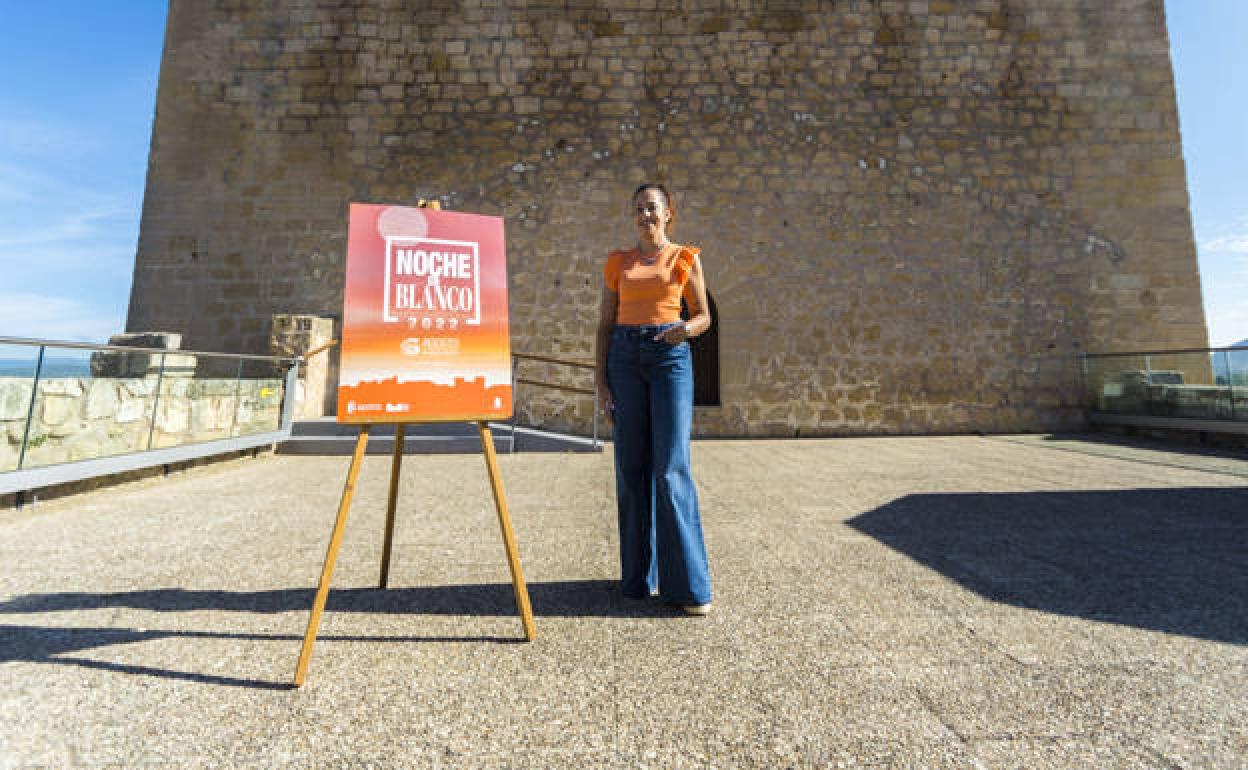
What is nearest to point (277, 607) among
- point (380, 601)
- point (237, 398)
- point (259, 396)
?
point (380, 601)

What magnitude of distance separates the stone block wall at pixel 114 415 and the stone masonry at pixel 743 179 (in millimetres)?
3152

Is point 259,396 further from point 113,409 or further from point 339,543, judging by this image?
point 339,543

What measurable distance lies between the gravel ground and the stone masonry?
4.75 m

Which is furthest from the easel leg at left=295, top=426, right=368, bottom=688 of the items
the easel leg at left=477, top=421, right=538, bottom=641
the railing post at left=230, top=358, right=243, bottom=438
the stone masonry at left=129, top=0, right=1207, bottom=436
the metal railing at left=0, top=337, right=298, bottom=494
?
the stone masonry at left=129, top=0, right=1207, bottom=436

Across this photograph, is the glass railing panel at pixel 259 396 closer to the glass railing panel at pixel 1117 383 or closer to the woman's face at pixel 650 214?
the woman's face at pixel 650 214

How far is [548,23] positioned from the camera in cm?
798

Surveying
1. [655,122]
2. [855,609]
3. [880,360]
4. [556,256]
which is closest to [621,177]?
[655,122]

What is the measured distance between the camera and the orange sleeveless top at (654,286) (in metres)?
1.96

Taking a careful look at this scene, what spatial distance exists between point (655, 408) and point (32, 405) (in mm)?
4094

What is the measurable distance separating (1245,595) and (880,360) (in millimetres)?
6106

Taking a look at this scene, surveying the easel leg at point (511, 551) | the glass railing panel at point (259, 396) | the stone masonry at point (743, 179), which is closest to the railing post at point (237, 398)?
the glass railing panel at point (259, 396)

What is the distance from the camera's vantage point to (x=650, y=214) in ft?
6.49

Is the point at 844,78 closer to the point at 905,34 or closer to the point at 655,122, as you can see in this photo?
the point at 905,34

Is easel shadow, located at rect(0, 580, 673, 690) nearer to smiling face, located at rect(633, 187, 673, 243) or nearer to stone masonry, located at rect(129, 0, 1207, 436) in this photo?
smiling face, located at rect(633, 187, 673, 243)
